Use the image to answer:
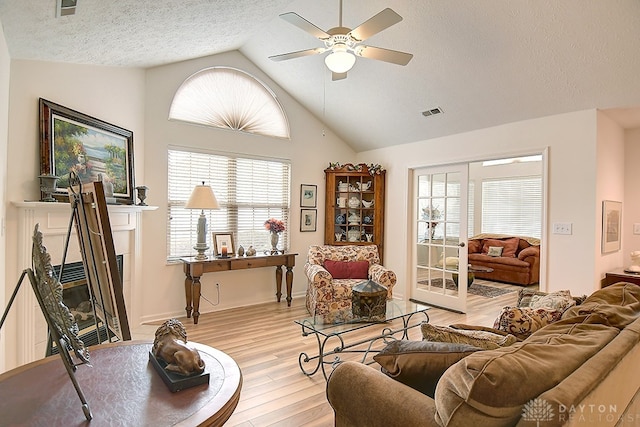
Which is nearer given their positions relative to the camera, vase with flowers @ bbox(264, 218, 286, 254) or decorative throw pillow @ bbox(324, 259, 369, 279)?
decorative throw pillow @ bbox(324, 259, 369, 279)

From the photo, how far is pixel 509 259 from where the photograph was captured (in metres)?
6.63

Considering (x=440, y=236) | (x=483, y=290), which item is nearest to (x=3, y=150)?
(x=440, y=236)

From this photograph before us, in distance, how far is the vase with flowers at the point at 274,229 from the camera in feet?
15.2

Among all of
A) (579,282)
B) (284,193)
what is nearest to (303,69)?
(284,193)

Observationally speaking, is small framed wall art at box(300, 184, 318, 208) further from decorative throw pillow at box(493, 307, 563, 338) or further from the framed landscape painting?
decorative throw pillow at box(493, 307, 563, 338)

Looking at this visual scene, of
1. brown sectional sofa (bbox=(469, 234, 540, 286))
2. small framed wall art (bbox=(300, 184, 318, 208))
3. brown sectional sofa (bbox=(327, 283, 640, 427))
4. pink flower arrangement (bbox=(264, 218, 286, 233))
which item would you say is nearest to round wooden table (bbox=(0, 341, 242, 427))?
brown sectional sofa (bbox=(327, 283, 640, 427))

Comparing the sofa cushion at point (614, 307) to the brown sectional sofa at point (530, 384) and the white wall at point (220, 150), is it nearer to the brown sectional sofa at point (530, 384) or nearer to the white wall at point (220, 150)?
the brown sectional sofa at point (530, 384)

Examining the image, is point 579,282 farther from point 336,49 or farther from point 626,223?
point 336,49

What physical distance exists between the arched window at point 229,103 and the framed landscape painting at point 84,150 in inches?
35.8

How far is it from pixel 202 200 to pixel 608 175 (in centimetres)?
428

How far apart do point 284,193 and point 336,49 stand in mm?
2834

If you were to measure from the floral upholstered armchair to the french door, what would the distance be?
0.85 metres

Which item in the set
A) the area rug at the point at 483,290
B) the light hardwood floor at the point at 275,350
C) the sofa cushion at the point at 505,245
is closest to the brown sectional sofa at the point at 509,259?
the sofa cushion at the point at 505,245

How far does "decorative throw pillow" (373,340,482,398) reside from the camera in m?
1.33
